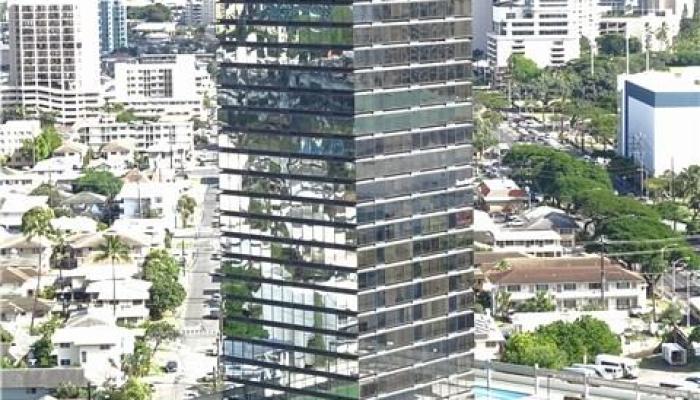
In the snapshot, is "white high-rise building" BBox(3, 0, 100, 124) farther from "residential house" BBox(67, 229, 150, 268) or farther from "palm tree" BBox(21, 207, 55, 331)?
"residential house" BBox(67, 229, 150, 268)

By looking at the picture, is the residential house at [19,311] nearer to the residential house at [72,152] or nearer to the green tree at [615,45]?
the residential house at [72,152]

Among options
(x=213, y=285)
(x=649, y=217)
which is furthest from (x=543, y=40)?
(x=213, y=285)

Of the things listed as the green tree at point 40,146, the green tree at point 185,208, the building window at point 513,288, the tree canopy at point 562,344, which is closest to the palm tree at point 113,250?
the green tree at point 185,208

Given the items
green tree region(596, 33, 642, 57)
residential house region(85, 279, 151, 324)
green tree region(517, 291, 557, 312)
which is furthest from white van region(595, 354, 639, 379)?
green tree region(596, 33, 642, 57)

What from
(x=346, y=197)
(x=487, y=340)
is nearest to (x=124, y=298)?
(x=487, y=340)

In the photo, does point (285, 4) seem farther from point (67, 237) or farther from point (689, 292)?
point (67, 237)

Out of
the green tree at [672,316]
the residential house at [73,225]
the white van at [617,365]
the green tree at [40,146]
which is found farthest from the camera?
the green tree at [40,146]
